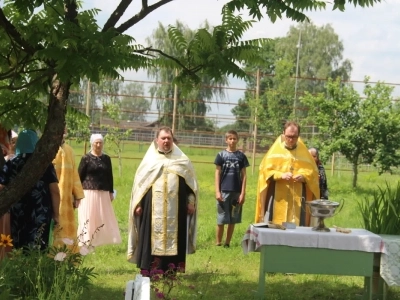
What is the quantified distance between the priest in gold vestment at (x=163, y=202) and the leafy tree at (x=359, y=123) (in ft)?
39.6

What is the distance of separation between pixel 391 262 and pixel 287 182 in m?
2.41

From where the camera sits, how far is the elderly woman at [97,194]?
34.5ft

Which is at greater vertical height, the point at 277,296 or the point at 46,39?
the point at 46,39

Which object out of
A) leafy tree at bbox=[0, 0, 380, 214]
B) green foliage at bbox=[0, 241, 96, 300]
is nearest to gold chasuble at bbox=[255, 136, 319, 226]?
green foliage at bbox=[0, 241, 96, 300]

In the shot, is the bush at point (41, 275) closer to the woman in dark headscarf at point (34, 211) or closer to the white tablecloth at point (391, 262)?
the woman in dark headscarf at point (34, 211)

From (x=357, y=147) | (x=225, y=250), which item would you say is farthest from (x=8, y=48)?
(x=357, y=147)

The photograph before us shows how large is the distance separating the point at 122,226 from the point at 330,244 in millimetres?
6359

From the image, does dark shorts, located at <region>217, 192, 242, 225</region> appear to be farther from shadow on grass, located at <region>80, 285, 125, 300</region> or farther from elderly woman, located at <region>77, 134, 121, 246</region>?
shadow on grass, located at <region>80, 285, 125, 300</region>

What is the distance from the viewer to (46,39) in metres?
4.34

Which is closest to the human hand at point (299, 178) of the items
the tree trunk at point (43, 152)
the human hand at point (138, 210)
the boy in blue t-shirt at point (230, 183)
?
the human hand at point (138, 210)

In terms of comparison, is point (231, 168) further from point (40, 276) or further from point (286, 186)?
point (40, 276)

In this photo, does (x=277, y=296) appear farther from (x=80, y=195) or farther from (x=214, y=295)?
(x=80, y=195)

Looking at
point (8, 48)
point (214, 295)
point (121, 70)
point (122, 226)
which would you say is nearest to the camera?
point (121, 70)

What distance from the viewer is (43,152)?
5098mm
